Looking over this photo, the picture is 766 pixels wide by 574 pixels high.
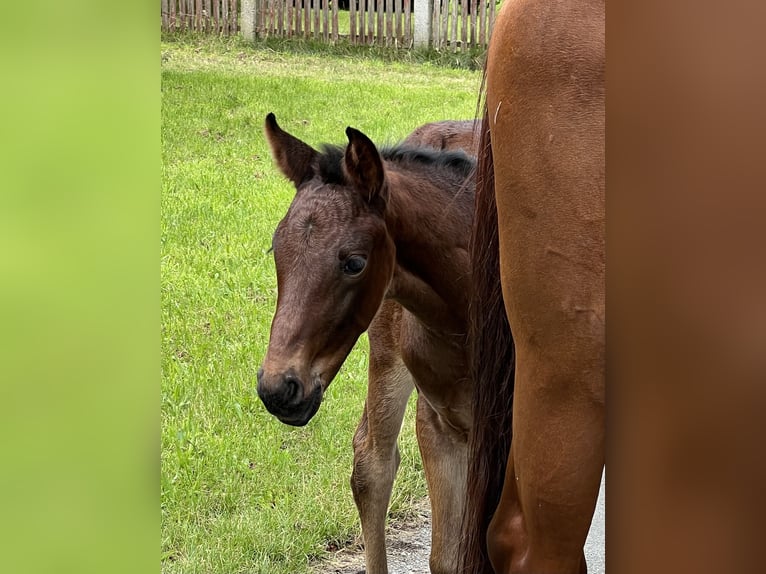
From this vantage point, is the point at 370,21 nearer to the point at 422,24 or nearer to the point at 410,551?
the point at 422,24

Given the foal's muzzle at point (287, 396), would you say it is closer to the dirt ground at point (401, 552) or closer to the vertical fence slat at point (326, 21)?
the dirt ground at point (401, 552)

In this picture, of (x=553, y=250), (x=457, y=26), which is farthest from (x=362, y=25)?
(x=553, y=250)

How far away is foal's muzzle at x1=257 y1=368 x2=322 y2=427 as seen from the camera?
5.83ft

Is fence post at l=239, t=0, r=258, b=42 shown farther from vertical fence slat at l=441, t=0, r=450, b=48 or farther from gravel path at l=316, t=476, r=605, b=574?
gravel path at l=316, t=476, r=605, b=574

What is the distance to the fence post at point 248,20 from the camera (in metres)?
8.95

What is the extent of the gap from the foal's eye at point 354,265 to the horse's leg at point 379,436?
0.67 meters

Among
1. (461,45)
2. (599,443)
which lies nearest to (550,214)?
(599,443)

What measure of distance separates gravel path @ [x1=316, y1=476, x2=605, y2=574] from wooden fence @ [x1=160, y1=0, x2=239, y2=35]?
6487 millimetres

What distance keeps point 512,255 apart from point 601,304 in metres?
0.18

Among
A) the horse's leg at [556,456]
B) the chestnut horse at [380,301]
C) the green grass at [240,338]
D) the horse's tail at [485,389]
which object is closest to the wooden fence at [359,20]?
the green grass at [240,338]

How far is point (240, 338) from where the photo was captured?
388 cm

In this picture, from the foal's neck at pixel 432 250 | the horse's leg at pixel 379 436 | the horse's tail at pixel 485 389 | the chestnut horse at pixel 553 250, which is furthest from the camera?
the horse's leg at pixel 379 436
